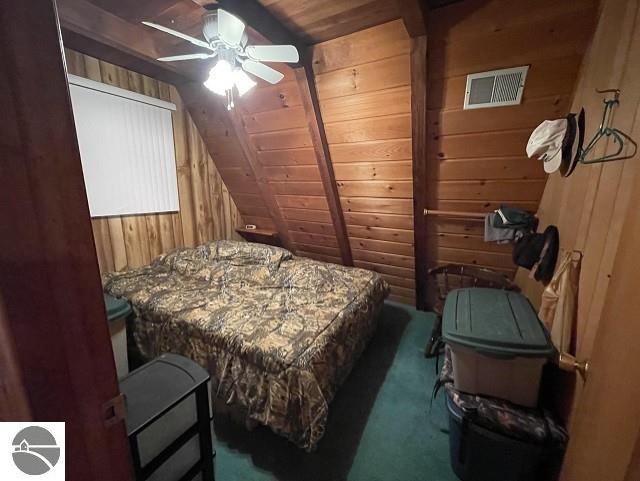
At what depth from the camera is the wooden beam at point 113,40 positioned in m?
1.69

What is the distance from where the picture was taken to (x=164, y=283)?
7.94 feet

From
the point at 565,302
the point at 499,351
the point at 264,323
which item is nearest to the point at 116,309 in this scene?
the point at 264,323

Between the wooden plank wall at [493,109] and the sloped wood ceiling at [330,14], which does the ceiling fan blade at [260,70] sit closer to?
the sloped wood ceiling at [330,14]

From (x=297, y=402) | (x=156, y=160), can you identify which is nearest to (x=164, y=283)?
(x=156, y=160)

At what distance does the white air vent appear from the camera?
1.67 m

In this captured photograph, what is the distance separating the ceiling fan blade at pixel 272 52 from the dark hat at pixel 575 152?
1.49 meters

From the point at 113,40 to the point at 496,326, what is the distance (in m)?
2.89

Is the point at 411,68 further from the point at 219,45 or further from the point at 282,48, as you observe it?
the point at 219,45

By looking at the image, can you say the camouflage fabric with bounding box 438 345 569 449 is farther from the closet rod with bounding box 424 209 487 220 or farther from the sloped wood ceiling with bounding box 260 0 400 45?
the sloped wood ceiling with bounding box 260 0 400 45

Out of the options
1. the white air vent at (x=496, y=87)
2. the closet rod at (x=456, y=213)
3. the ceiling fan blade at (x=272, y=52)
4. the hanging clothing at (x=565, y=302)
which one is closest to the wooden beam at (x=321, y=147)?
the ceiling fan blade at (x=272, y=52)

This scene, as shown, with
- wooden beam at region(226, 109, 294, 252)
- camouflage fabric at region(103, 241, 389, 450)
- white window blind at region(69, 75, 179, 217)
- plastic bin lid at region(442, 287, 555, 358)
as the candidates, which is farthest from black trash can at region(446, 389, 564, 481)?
white window blind at region(69, 75, 179, 217)

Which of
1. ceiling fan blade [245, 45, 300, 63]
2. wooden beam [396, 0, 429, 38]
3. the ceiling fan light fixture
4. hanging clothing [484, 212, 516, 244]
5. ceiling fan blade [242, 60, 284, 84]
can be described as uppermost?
wooden beam [396, 0, 429, 38]

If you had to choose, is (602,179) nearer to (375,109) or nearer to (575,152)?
(575,152)

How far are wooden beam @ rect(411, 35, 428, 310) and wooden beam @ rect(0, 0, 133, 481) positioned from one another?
179 cm
